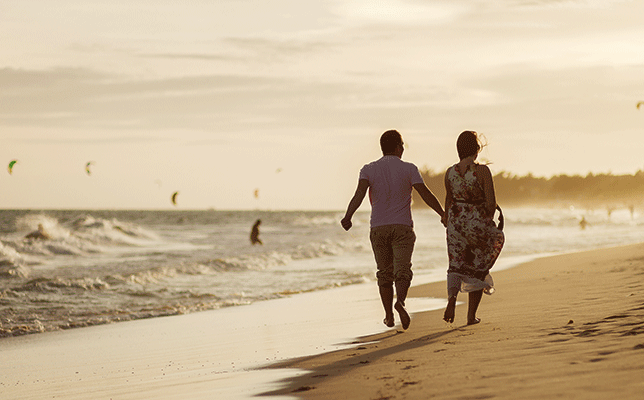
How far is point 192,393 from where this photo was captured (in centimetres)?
456

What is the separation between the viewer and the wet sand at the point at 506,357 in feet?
11.8

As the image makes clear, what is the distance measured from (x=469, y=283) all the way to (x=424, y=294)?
4.64m

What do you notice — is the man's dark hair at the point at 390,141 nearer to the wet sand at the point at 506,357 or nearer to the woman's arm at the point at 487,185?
the woman's arm at the point at 487,185

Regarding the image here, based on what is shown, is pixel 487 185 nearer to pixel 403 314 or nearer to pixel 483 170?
pixel 483 170

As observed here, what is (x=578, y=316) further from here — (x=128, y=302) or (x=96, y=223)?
(x=96, y=223)

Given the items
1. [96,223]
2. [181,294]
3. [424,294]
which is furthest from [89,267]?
[96,223]

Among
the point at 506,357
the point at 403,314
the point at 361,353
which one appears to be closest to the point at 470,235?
the point at 403,314

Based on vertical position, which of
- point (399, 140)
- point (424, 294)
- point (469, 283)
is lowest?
point (424, 294)

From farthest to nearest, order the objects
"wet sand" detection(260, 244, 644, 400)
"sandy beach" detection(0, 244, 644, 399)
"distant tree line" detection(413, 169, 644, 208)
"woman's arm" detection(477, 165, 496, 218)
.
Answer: "distant tree line" detection(413, 169, 644, 208) < "woman's arm" detection(477, 165, 496, 218) < "sandy beach" detection(0, 244, 644, 399) < "wet sand" detection(260, 244, 644, 400)

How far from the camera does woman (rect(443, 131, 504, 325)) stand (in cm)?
588

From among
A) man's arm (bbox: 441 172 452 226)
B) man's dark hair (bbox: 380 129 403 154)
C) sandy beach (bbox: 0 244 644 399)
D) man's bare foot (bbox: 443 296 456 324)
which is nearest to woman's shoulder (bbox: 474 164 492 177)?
man's arm (bbox: 441 172 452 226)

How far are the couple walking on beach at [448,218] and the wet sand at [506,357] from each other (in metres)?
0.45

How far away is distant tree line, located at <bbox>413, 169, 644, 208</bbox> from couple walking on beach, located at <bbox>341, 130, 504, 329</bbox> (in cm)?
9517

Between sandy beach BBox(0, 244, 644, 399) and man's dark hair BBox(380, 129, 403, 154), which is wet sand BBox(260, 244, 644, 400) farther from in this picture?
man's dark hair BBox(380, 129, 403, 154)
